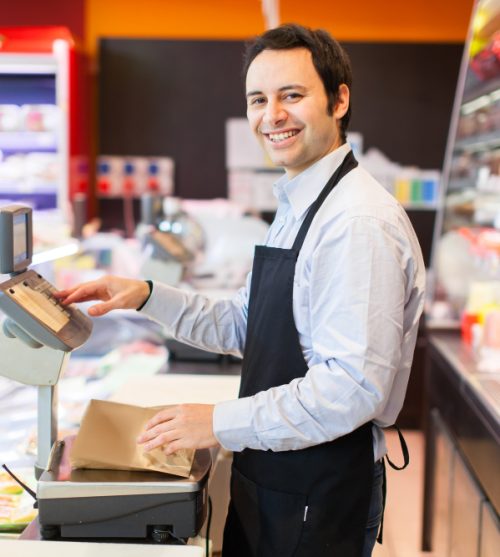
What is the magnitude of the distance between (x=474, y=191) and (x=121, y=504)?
2858 mm

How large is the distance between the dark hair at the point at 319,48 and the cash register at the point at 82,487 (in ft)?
2.07

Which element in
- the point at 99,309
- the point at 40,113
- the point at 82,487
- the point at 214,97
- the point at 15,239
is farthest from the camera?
the point at 214,97

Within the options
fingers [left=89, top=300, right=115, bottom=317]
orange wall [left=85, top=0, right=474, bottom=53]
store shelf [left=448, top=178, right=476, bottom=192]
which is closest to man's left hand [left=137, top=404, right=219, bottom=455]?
fingers [left=89, top=300, right=115, bottom=317]

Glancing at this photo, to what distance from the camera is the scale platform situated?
1.54 meters

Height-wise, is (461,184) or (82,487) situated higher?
(461,184)

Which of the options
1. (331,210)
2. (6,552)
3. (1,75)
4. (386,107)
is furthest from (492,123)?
(1,75)

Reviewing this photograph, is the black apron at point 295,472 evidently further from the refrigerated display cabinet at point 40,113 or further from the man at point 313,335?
the refrigerated display cabinet at point 40,113

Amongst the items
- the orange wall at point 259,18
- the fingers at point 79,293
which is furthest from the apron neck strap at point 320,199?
the orange wall at point 259,18

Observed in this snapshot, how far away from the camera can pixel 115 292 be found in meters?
1.93

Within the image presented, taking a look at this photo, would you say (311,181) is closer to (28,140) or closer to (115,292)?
(115,292)

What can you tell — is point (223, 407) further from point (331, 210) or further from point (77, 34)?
point (77, 34)

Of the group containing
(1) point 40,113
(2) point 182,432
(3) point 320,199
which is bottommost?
(2) point 182,432

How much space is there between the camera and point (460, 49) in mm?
7180

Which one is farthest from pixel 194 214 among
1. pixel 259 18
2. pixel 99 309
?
pixel 99 309
